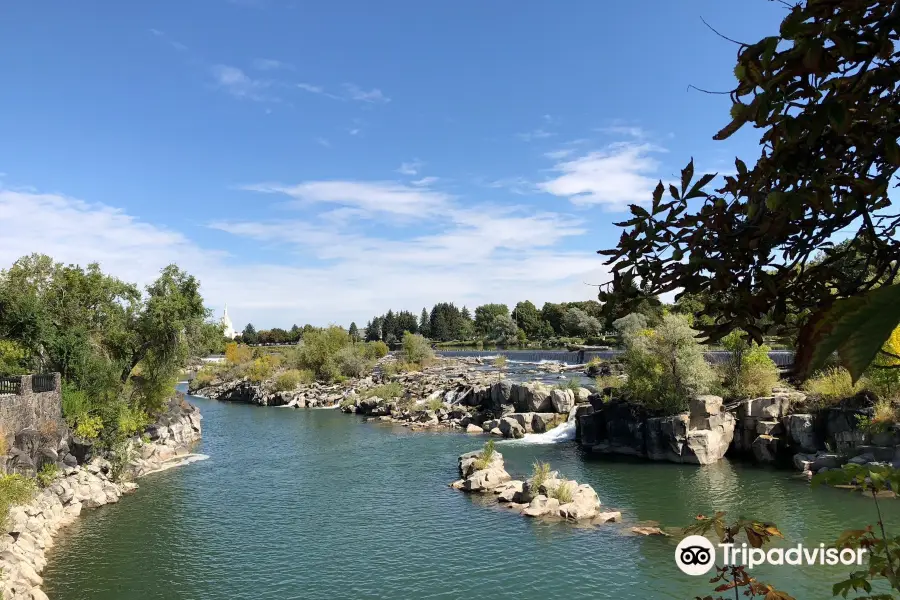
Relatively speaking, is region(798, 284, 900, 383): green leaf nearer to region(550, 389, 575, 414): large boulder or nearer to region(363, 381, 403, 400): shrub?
region(550, 389, 575, 414): large boulder

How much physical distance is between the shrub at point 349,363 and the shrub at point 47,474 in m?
41.4

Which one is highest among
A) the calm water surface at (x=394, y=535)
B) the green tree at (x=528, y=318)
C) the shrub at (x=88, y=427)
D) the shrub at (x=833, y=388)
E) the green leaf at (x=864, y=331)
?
the green tree at (x=528, y=318)

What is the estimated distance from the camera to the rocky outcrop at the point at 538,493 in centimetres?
1786

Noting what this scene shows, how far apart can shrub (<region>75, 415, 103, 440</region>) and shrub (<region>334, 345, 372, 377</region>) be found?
3798 cm

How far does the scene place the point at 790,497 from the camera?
18938 millimetres

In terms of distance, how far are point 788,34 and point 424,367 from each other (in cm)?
6821

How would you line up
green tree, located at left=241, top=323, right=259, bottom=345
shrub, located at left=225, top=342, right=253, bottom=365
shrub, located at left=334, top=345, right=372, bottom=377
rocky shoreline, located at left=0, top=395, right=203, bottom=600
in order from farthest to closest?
green tree, located at left=241, top=323, right=259, bottom=345
shrub, located at left=225, top=342, right=253, bottom=365
shrub, located at left=334, top=345, right=372, bottom=377
rocky shoreline, located at left=0, top=395, right=203, bottom=600

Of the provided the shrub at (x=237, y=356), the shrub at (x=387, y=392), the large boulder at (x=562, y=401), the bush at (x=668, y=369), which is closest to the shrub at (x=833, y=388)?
the bush at (x=668, y=369)

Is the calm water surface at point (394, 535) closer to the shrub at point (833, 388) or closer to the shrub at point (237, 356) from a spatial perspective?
the shrub at point (833, 388)

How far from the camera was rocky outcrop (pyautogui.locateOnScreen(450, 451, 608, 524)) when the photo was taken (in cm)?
1786

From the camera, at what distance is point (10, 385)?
20875 millimetres

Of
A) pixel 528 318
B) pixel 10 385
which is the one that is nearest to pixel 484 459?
pixel 10 385

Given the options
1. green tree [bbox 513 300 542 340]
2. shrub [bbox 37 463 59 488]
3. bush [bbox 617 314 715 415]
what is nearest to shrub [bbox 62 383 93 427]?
shrub [bbox 37 463 59 488]

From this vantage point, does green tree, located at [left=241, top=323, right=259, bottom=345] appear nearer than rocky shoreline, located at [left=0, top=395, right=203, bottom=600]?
No
